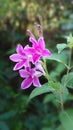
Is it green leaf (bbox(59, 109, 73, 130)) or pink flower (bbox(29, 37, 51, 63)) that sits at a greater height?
pink flower (bbox(29, 37, 51, 63))

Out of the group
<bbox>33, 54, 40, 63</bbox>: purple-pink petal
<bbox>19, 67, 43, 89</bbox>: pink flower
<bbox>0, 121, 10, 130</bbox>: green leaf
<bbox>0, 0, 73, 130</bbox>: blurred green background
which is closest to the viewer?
<bbox>33, 54, 40, 63</bbox>: purple-pink petal

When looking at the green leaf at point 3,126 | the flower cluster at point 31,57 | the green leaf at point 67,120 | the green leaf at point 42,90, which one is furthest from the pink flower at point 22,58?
the green leaf at point 3,126

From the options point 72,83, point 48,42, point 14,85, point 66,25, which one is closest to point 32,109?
point 14,85

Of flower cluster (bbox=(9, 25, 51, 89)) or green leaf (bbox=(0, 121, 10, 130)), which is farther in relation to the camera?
green leaf (bbox=(0, 121, 10, 130))

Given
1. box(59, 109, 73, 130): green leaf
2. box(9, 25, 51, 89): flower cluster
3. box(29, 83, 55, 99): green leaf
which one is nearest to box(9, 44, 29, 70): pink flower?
box(9, 25, 51, 89): flower cluster

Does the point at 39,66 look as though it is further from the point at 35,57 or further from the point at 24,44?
the point at 24,44

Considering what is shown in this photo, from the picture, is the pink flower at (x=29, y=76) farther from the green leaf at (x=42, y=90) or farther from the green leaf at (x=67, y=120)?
the green leaf at (x=67, y=120)

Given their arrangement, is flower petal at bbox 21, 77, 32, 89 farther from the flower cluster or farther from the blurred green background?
the blurred green background
